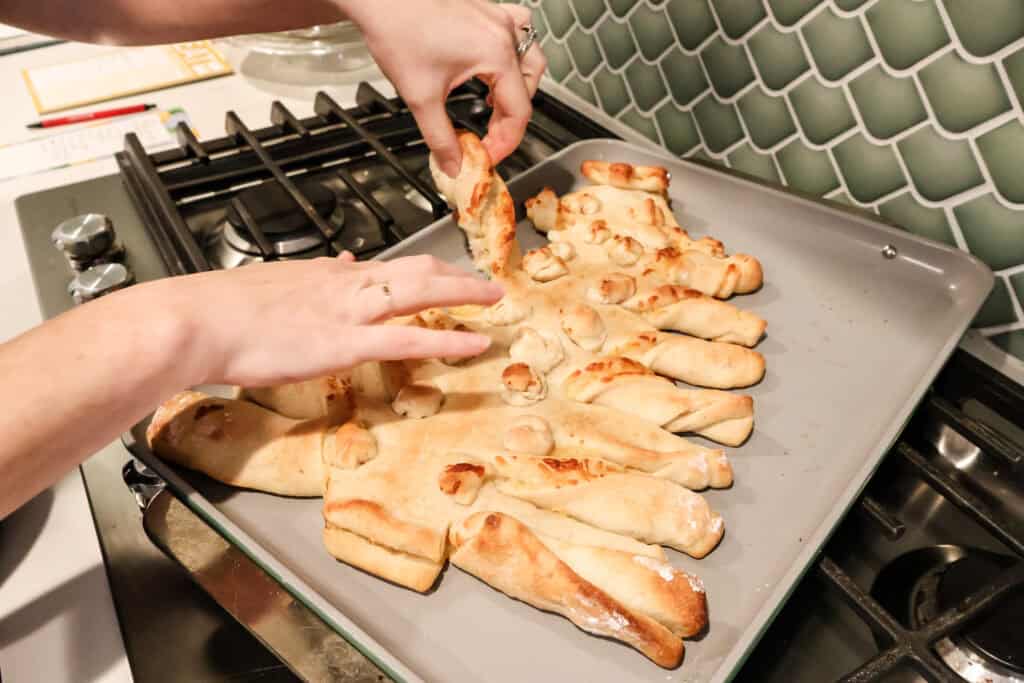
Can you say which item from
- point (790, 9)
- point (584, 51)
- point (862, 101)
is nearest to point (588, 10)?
point (584, 51)

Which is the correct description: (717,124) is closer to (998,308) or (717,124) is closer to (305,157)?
(998,308)

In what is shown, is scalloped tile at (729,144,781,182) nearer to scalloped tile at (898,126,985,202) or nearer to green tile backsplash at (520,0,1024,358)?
green tile backsplash at (520,0,1024,358)

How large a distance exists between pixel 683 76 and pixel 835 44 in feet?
0.87

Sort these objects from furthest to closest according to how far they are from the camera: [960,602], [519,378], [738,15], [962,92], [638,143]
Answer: [638,143]
[738,15]
[962,92]
[519,378]
[960,602]

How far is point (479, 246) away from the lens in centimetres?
92

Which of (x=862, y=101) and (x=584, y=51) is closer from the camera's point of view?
(x=862, y=101)

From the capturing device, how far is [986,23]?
2.66 feet

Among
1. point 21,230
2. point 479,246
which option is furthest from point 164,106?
point 479,246

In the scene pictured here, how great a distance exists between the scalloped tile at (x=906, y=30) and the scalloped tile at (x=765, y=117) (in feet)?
0.52

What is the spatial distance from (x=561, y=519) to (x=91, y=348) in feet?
1.28

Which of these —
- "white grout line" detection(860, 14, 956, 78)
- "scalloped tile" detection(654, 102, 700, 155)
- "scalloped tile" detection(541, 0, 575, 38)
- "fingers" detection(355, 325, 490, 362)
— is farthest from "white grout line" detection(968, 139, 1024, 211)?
"scalloped tile" detection(541, 0, 575, 38)

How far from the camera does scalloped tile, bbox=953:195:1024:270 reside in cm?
86

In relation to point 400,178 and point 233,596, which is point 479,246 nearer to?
point 400,178

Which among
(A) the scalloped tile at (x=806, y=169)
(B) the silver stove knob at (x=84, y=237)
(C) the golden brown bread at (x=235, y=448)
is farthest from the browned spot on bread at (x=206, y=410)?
(A) the scalloped tile at (x=806, y=169)
